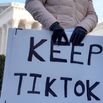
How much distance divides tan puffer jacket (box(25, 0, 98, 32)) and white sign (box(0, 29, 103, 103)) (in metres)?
0.19

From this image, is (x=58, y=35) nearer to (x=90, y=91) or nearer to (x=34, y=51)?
(x=34, y=51)

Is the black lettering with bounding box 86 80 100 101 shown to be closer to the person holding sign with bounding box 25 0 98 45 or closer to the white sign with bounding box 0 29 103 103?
the white sign with bounding box 0 29 103 103

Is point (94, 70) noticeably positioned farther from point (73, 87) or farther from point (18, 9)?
point (18, 9)

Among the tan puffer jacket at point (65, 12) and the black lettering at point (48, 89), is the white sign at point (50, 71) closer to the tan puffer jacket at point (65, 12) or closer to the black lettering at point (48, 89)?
the black lettering at point (48, 89)

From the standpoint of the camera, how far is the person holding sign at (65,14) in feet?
Result: 12.9

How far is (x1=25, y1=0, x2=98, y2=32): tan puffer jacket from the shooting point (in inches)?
160

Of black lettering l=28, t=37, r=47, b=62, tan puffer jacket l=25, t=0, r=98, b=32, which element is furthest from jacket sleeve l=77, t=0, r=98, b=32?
black lettering l=28, t=37, r=47, b=62

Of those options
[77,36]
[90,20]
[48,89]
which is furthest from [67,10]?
[48,89]

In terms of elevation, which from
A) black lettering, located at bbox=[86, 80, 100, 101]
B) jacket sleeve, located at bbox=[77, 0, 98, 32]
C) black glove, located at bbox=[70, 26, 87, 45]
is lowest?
black lettering, located at bbox=[86, 80, 100, 101]

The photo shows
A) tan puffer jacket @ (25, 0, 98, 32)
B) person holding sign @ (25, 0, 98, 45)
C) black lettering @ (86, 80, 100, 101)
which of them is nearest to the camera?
black lettering @ (86, 80, 100, 101)

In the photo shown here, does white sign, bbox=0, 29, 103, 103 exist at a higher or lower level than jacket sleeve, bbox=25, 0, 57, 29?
lower

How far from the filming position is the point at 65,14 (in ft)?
13.7

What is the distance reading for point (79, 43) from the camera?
3.87m

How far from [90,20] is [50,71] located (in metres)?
0.52
